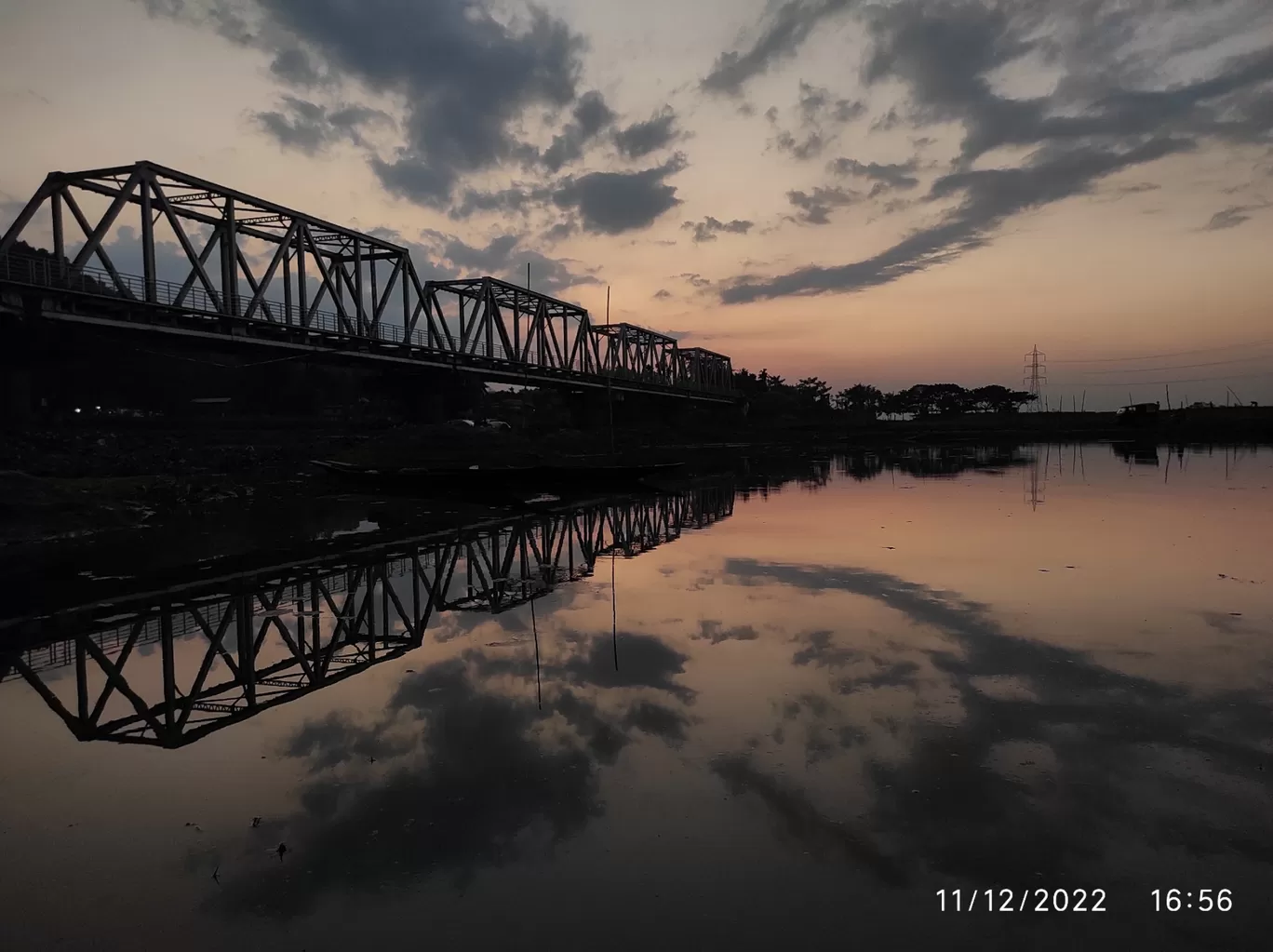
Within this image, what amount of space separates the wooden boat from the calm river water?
61.4 feet

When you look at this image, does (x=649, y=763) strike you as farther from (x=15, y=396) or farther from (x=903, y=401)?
(x=903, y=401)

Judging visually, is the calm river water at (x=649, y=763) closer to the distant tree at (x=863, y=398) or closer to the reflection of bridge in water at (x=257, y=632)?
the reflection of bridge in water at (x=257, y=632)

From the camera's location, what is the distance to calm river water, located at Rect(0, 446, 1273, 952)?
4.61 meters

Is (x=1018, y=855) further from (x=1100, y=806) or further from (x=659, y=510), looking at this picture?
(x=659, y=510)

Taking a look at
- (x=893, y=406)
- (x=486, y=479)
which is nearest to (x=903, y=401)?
(x=893, y=406)

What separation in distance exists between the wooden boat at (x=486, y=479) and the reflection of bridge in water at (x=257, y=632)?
1438 centimetres

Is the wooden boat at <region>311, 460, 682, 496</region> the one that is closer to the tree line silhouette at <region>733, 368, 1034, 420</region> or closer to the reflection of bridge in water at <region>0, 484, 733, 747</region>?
the reflection of bridge in water at <region>0, 484, 733, 747</region>

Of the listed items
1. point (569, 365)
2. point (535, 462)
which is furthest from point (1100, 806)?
point (569, 365)

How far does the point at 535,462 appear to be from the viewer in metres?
36.2

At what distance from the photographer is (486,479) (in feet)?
110

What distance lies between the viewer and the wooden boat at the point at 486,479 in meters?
33.4

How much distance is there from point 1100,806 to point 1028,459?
5750 cm

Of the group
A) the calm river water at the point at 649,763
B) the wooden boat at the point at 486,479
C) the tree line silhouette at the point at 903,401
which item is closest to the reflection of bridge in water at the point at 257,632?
the calm river water at the point at 649,763

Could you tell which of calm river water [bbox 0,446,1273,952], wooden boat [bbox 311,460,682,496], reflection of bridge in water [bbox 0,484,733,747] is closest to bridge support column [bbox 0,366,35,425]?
wooden boat [bbox 311,460,682,496]
